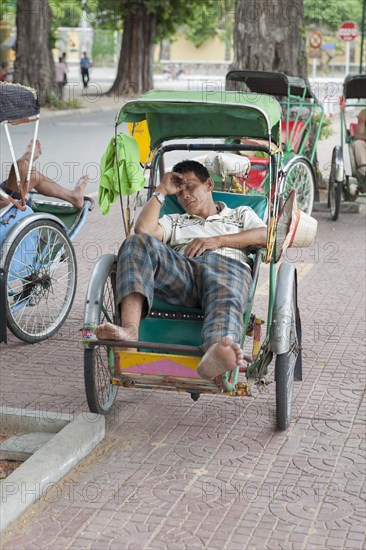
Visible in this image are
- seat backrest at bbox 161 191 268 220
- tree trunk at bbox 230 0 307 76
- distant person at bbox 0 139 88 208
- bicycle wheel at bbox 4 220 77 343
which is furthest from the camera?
tree trunk at bbox 230 0 307 76

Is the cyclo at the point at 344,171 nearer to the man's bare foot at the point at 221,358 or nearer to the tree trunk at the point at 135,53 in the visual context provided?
the man's bare foot at the point at 221,358

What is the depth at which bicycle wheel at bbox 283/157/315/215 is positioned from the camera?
11094 mm

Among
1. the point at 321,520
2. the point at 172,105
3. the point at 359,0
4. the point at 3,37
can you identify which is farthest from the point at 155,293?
the point at 359,0

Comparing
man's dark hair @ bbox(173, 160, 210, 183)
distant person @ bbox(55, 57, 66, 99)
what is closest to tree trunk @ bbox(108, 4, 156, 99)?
distant person @ bbox(55, 57, 66, 99)

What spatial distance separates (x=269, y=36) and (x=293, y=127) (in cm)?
221

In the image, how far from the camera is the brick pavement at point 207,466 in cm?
407

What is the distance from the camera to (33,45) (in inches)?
1167

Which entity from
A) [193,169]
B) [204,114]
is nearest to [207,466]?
[193,169]

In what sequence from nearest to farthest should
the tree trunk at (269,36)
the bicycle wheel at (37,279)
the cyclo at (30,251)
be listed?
the cyclo at (30,251), the bicycle wheel at (37,279), the tree trunk at (269,36)

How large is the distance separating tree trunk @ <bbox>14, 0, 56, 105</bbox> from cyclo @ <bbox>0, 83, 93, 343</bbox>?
902 inches

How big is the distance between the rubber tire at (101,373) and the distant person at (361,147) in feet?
21.5

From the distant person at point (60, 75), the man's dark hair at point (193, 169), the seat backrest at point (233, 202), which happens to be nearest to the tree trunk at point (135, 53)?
the distant person at point (60, 75)

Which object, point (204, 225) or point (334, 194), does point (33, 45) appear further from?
point (204, 225)

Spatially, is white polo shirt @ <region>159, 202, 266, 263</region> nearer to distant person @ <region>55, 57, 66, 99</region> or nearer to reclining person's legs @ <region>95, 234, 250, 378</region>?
reclining person's legs @ <region>95, 234, 250, 378</region>
